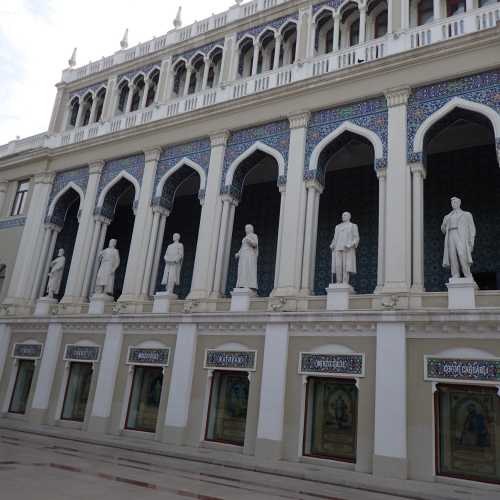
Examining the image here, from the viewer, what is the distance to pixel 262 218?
56.0 feet

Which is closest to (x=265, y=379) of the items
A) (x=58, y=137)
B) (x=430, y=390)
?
(x=430, y=390)

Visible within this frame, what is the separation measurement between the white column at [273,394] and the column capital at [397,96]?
5796 mm

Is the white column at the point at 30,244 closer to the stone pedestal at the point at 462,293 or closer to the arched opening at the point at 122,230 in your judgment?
the arched opening at the point at 122,230

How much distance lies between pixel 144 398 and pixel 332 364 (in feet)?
18.3

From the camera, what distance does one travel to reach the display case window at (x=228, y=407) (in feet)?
39.8

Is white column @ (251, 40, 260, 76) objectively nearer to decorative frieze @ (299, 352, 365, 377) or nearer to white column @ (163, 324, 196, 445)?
white column @ (163, 324, 196, 445)

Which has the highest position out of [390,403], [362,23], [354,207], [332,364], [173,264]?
[362,23]

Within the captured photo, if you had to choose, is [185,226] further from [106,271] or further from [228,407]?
[228,407]

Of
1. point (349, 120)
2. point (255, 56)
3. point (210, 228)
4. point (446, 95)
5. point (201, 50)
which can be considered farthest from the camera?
point (201, 50)

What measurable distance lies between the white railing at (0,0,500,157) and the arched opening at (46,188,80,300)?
1.96m

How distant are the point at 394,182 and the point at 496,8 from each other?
4539 millimetres

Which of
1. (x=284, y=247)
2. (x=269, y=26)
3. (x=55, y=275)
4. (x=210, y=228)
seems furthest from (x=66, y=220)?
(x=284, y=247)

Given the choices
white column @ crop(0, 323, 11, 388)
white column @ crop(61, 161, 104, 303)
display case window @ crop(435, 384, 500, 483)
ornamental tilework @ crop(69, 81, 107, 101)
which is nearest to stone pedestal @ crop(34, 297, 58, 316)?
white column @ crop(61, 161, 104, 303)

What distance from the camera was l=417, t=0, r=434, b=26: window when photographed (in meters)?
13.8
